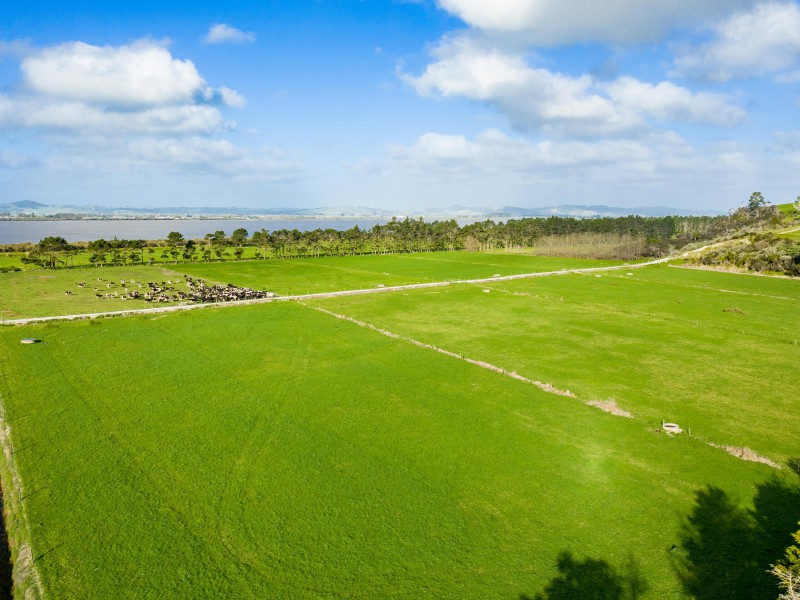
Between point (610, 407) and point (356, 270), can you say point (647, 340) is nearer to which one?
point (610, 407)

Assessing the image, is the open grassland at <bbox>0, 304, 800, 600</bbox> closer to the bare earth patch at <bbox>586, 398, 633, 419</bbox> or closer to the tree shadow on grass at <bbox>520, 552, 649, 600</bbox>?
the tree shadow on grass at <bbox>520, 552, 649, 600</bbox>

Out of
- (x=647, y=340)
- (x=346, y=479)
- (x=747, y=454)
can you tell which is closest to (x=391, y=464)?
(x=346, y=479)

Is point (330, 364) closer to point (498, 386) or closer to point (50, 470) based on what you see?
point (498, 386)

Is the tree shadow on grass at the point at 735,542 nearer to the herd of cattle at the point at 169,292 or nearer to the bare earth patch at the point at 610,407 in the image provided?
the bare earth patch at the point at 610,407

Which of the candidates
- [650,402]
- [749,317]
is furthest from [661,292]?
[650,402]

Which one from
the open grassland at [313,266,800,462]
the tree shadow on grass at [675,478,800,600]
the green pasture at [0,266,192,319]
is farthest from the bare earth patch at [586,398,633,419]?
the green pasture at [0,266,192,319]

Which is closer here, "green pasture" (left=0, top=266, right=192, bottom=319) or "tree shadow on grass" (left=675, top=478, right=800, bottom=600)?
"tree shadow on grass" (left=675, top=478, right=800, bottom=600)
